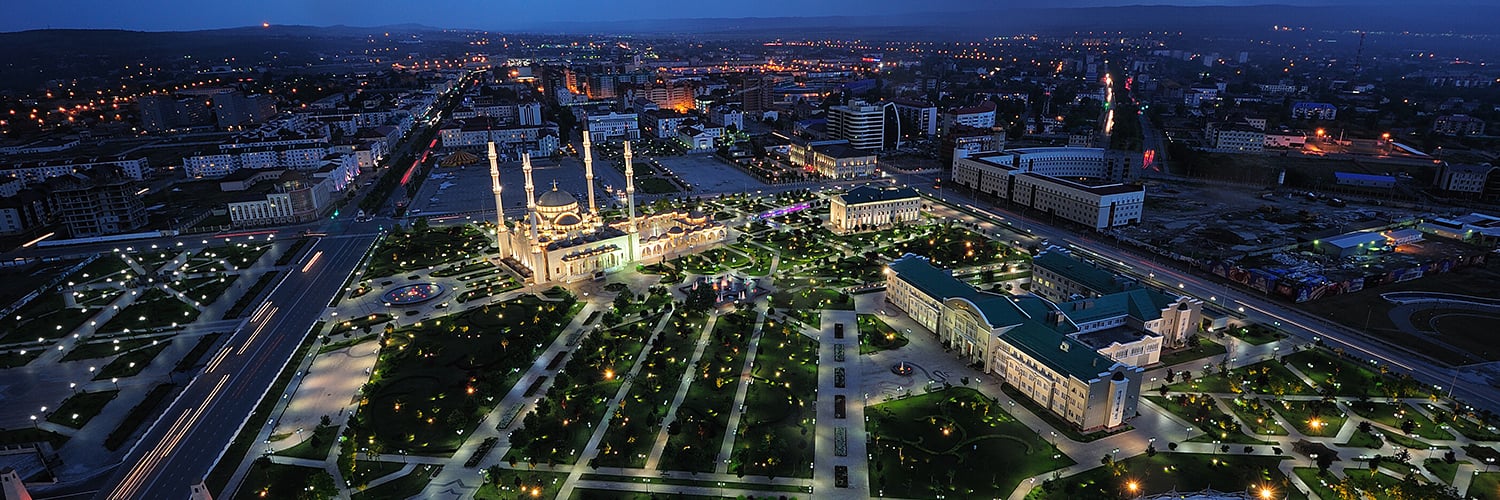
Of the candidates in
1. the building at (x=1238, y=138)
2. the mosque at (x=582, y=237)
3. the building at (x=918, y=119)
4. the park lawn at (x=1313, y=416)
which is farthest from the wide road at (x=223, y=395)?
the building at (x=1238, y=138)

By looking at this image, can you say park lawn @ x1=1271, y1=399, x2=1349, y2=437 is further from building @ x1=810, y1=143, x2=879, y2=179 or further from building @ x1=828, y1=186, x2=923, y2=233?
building @ x1=810, y1=143, x2=879, y2=179

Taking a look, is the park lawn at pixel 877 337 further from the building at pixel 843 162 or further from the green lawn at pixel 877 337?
the building at pixel 843 162

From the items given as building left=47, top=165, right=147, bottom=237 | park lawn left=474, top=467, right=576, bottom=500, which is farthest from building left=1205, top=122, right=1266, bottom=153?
building left=47, top=165, right=147, bottom=237

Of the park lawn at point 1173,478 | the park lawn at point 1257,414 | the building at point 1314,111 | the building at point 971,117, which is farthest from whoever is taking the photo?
the building at point 971,117

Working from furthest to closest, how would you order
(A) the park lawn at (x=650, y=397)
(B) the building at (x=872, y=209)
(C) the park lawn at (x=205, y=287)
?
(B) the building at (x=872, y=209) < (C) the park lawn at (x=205, y=287) < (A) the park lawn at (x=650, y=397)

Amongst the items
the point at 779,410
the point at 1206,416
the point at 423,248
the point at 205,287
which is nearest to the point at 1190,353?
the point at 1206,416

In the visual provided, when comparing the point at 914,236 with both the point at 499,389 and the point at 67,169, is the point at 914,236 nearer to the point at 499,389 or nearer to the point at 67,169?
the point at 499,389

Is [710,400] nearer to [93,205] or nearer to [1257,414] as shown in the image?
[1257,414]

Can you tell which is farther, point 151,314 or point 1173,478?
point 151,314
